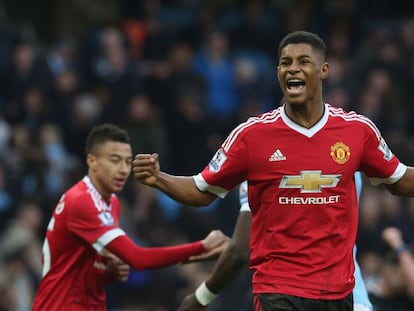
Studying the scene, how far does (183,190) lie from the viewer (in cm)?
730

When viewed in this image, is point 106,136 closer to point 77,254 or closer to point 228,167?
point 77,254

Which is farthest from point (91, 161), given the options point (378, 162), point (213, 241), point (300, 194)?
point (378, 162)

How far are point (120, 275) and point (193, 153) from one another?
682 cm

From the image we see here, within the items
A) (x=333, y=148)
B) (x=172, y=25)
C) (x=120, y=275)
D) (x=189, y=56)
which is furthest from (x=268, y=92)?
(x=333, y=148)

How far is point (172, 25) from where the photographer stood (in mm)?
18047

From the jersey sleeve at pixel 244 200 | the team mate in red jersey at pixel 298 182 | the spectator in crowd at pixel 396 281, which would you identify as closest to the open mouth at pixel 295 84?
the team mate in red jersey at pixel 298 182

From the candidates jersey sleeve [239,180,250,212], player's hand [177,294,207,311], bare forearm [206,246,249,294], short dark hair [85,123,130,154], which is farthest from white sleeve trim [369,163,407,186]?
short dark hair [85,123,130,154]

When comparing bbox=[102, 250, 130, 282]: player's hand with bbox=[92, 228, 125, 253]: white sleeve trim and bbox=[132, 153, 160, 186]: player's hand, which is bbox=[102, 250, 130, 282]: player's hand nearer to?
bbox=[92, 228, 125, 253]: white sleeve trim

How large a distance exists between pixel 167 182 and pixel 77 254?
145 cm

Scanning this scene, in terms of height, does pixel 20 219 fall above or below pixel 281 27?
below

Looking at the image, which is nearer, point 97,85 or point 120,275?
point 120,275

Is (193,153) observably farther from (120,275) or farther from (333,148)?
(333,148)

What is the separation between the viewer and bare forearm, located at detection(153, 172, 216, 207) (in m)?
7.22

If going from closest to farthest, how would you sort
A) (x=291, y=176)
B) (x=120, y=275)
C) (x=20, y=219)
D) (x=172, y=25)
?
(x=291, y=176) → (x=120, y=275) → (x=20, y=219) → (x=172, y=25)
